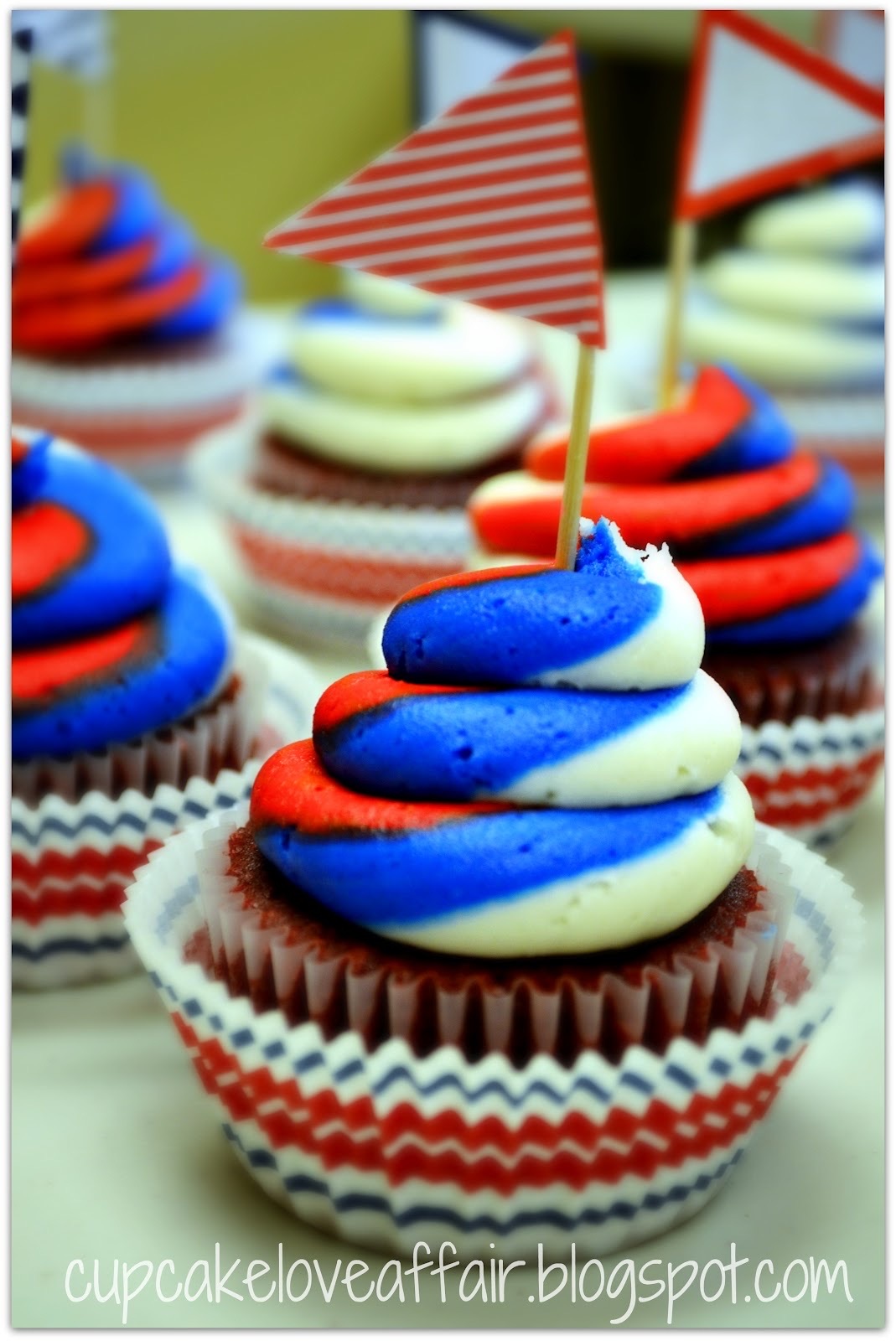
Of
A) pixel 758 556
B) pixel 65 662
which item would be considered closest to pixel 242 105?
pixel 758 556

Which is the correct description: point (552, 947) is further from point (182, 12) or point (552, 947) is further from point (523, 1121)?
point (182, 12)

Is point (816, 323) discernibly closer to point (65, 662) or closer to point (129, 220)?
point (129, 220)

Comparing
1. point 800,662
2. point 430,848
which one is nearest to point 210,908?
point 430,848

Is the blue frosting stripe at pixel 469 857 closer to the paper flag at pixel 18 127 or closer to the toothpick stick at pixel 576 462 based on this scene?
the toothpick stick at pixel 576 462

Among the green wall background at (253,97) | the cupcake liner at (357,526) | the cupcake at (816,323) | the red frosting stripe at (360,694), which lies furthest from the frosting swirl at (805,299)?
the red frosting stripe at (360,694)

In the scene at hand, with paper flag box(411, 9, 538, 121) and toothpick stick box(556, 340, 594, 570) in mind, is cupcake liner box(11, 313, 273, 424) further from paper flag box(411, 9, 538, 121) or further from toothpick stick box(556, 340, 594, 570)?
toothpick stick box(556, 340, 594, 570)

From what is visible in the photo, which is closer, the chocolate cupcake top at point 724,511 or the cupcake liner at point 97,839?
the cupcake liner at point 97,839

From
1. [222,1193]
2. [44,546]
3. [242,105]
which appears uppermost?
[242,105]
